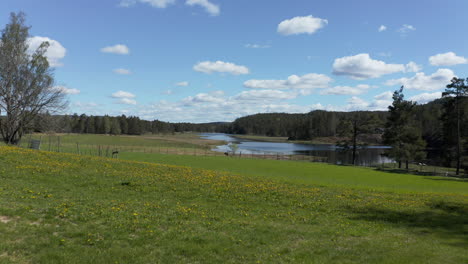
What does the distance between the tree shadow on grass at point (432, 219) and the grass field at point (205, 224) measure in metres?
0.05

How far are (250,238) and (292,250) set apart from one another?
4.79 feet

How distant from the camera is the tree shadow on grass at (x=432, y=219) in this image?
12.5 m

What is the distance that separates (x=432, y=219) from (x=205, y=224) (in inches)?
441

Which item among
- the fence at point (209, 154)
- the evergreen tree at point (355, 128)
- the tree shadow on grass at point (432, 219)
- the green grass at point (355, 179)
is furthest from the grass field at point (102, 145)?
the tree shadow on grass at point (432, 219)

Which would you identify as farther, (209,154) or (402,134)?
(209,154)

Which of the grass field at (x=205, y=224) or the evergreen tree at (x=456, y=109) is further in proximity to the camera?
the evergreen tree at (x=456, y=109)

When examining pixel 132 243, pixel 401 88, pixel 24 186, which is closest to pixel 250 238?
pixel 132 243

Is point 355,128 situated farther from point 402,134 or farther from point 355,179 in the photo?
point 355,179

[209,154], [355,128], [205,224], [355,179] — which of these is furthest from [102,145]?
[205,224]

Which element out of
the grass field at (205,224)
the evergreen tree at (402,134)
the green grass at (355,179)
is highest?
the evergreen tree at (402,134)

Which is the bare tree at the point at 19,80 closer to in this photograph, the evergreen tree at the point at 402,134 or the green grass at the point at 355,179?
the green grass at the point at 355,179

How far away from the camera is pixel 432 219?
1519 cm

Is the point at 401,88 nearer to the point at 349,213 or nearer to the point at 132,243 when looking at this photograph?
the point at 349,213

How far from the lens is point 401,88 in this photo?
6956 centimetres
